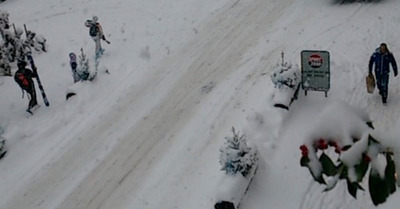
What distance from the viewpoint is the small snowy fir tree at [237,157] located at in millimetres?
10852

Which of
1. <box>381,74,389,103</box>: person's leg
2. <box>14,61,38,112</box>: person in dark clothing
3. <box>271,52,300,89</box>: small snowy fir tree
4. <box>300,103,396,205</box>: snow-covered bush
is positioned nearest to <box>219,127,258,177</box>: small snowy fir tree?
<box>271,52,300,89</box>: small snowy fir tree

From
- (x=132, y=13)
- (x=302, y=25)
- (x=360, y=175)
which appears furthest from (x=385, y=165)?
(x=132, y=13)

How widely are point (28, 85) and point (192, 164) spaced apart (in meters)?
6.64

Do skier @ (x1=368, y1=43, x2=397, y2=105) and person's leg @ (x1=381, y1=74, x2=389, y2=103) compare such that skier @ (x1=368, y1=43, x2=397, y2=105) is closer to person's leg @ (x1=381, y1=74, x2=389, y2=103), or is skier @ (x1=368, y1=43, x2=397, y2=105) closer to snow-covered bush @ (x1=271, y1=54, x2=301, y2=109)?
person's leg @ (x1=381, y1=74, x2=389, y2=103)

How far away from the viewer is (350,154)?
222cm

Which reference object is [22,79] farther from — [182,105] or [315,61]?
[315,61]

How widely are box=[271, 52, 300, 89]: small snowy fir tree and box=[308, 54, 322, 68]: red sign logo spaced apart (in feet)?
1.65

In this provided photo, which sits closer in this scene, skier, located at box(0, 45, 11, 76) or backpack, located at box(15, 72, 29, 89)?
backpack, located at box(15, 72, 29, 89)

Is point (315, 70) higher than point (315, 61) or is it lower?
lower

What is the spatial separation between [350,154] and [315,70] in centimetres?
1190

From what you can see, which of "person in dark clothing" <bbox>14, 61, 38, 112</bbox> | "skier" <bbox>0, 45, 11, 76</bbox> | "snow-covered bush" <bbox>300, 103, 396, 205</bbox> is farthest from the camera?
"skier" <bbox>0, 45, 11, 76</bbox>

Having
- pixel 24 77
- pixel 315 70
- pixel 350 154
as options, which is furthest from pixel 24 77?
pixel 350 154

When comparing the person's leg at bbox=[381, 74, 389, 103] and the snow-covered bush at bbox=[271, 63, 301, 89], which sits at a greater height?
the person's leg at bbox=[381, 74, 389, 103]

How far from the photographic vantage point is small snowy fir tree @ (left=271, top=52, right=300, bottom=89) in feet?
45.0
